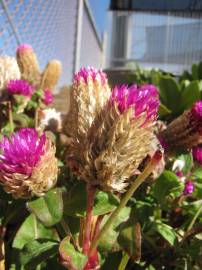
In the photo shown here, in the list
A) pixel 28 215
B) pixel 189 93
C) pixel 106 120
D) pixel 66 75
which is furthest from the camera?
pixel 66 75

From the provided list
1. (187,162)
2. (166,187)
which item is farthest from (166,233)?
(187,162)

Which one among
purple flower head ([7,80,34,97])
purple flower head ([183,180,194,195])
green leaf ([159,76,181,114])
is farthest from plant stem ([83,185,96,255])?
green leaf ([159,76,181,114])

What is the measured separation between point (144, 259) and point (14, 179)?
390mm

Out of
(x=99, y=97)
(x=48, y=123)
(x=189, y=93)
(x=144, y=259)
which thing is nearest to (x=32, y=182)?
(x=99, y=97)

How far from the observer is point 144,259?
0.85 metres

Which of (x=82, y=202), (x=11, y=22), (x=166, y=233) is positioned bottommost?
(x=166, y=233)

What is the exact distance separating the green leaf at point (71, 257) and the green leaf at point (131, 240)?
0.23 ft

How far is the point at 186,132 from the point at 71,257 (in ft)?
1.19

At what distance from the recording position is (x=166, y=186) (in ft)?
2.75

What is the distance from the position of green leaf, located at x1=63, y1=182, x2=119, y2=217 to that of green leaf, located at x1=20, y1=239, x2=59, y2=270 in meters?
Answer: 0.06

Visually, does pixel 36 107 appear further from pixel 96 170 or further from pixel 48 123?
pixel 96 170

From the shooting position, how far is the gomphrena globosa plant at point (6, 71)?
110cm

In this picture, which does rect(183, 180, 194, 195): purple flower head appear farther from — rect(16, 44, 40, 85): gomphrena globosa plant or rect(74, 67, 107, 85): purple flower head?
rect(16, 44, 40, 85): gomphrena globosa plant

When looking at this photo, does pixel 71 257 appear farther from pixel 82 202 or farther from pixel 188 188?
pixel 188 188
